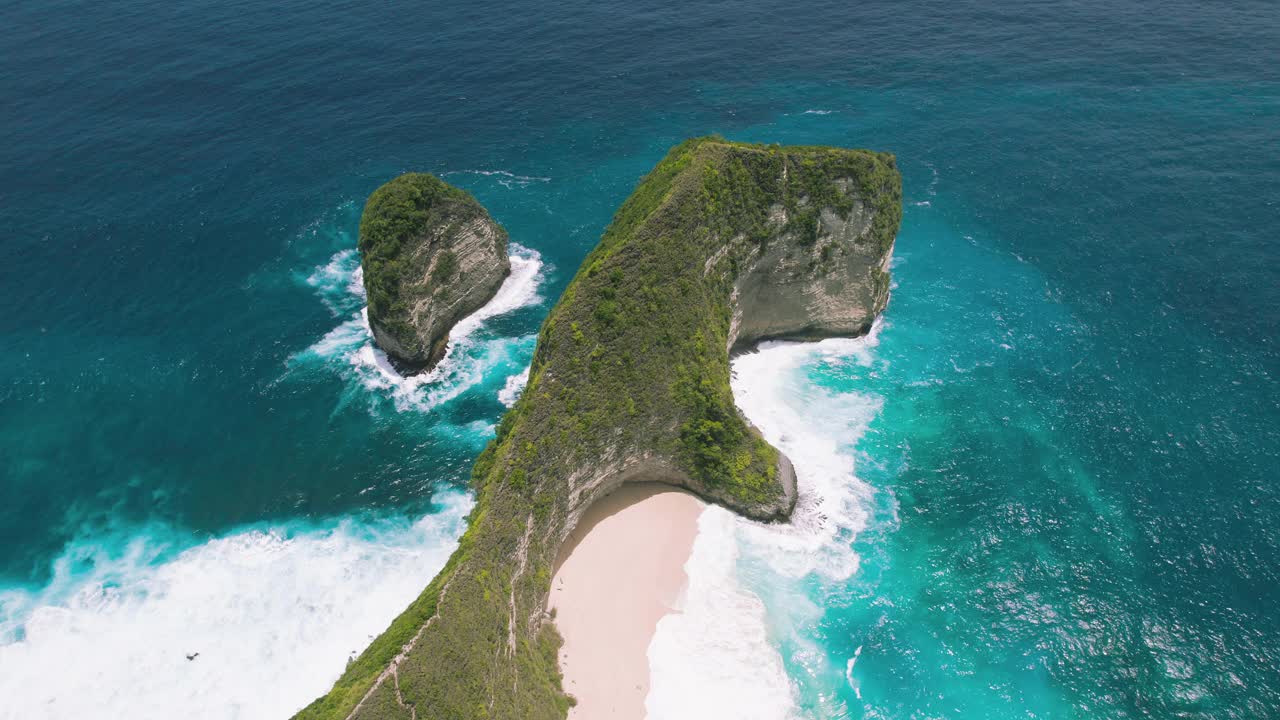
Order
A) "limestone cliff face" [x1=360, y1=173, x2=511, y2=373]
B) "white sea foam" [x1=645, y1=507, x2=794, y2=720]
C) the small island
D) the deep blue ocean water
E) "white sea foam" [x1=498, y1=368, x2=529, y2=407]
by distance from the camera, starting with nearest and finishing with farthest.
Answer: the small island
"white sea foam" [x1=645, y1=507, x2=794, y2=720]
the deep blue ocean water
"limestone cliff face" [x1=360, y1=173, x2=511, y2=373]
"white sea foam" [x1=498, y1=368, x2=529, y2=407]

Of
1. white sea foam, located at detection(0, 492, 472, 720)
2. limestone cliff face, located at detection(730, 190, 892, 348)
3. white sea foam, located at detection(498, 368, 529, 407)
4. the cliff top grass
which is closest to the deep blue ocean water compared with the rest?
white sea foam, located at detection(0, 492, 472, 720)

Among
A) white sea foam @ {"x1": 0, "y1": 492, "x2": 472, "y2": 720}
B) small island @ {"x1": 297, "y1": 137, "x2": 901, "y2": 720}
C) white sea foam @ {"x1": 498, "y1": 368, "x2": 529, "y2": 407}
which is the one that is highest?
small island @ {"x1": 297, "y1": 137, "x2": 901, "y2": 720}

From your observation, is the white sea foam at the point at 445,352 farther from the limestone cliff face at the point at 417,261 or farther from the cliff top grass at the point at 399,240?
the cliff top grass at the point at 399,240

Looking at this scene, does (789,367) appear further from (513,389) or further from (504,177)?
(504,177)

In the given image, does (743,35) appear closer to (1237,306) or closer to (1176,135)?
(1176,135)

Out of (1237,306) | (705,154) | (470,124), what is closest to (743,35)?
(470,124)

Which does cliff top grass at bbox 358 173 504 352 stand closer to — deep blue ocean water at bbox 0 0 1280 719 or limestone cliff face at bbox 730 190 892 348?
deep blue ocean water at bbox 0 0 1280 719

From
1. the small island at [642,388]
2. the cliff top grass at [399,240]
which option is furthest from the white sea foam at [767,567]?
the cliff top grass at [399,240]

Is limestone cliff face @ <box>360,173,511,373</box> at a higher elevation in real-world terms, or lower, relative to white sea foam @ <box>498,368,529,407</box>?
higher
